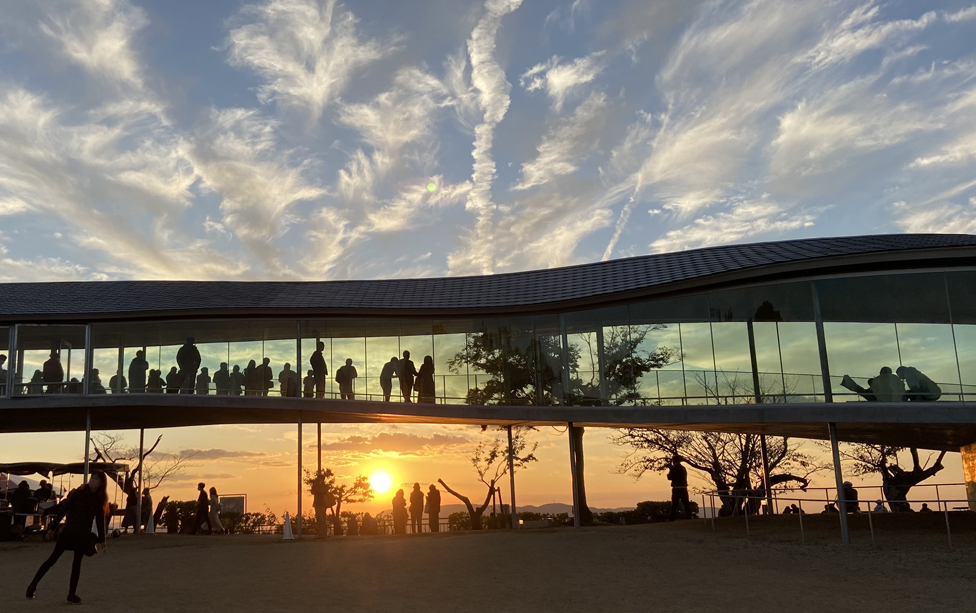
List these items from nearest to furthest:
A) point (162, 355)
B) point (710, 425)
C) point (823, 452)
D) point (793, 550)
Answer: point (793, 550)
point (710, 425)
point (162, 355)
point (823, 452)

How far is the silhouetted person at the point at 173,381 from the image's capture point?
2197 cm

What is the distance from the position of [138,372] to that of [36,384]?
245 centimetres

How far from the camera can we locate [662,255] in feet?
80.0

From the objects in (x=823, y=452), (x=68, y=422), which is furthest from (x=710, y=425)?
(x=68, y=422)

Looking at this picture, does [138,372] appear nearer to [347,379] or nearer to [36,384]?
[36,384]

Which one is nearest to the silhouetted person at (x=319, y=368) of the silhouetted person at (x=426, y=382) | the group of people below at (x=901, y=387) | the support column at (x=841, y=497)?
the silhouetted person at (x=426, y=382)

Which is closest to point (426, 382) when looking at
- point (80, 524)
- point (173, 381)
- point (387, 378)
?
point (387, 378)

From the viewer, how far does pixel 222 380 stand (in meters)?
22.0

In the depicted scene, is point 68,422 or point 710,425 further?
point 68,422

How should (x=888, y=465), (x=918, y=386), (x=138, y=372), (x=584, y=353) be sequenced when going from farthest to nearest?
(x=888, y=465) < (x=138, y=372) < (x=584, y=353) < (x=918, y=386)

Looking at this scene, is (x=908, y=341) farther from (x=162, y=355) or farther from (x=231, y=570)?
(x=162, y=355)

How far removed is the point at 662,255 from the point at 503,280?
4.55m

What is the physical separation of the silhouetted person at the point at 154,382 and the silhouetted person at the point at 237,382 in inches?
70.3

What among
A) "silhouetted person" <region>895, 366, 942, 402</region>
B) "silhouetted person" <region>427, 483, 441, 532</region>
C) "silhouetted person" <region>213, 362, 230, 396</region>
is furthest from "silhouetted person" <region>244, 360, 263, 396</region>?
"silhouetted person" <region>895, 366, 942, 402</region>
